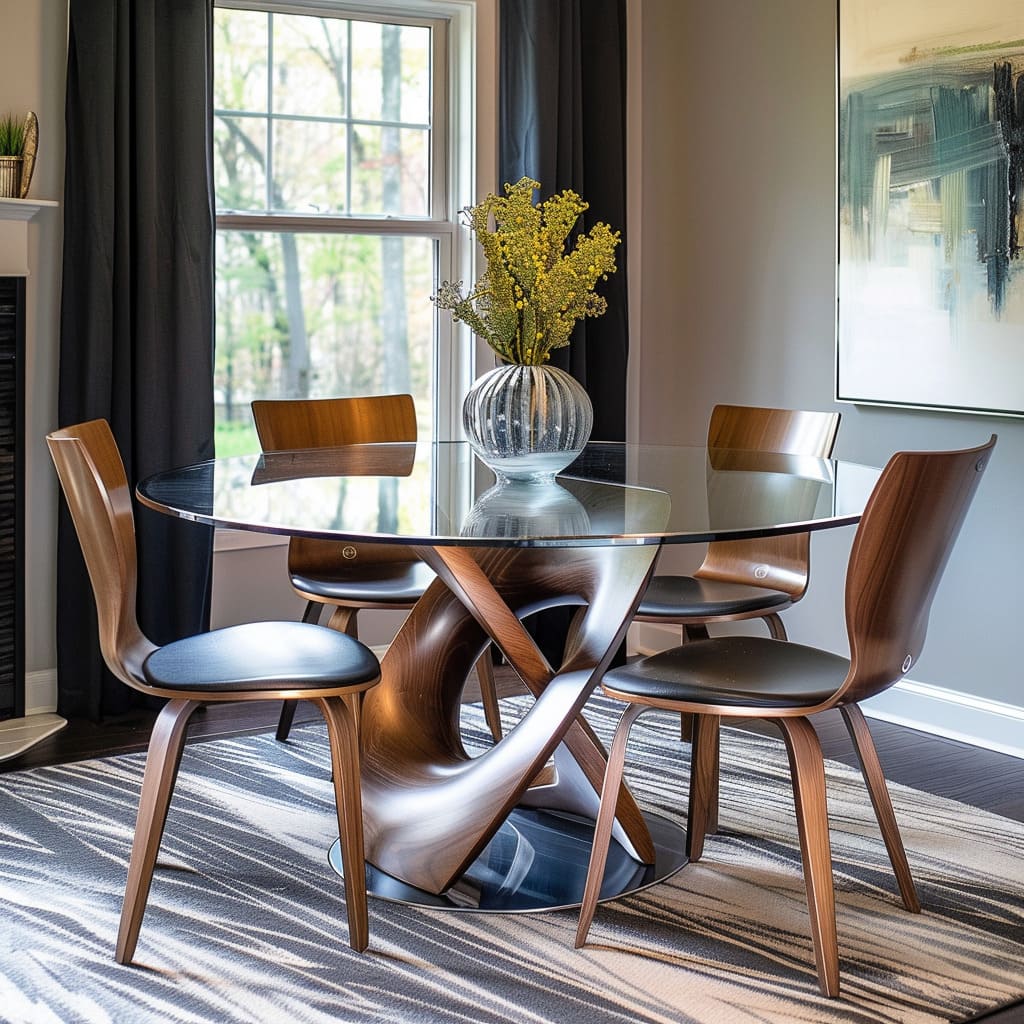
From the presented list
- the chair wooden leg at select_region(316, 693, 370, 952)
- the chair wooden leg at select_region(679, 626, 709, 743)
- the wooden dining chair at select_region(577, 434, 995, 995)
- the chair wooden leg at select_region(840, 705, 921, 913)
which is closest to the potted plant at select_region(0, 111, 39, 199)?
the chair wooden leg at select_region(316, 693, 370, 952)

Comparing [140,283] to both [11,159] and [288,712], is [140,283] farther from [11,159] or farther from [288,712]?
[288,712]

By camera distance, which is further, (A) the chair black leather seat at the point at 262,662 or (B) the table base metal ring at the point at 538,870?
(B) the table base metal ring at the point at 538,870

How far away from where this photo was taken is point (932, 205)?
145 inches

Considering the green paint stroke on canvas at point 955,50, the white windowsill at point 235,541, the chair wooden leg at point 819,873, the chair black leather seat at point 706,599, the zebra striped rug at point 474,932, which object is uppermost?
the green paint stroke on canvas at point 955,50

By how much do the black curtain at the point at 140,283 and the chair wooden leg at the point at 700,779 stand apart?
1721 millimetres

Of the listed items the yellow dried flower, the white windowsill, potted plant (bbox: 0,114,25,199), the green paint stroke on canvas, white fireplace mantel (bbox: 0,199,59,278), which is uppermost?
the green paint stroke on canvas

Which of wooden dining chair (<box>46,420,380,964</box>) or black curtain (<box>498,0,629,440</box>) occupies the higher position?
black curtain (<box>498,0,629,440</box>)

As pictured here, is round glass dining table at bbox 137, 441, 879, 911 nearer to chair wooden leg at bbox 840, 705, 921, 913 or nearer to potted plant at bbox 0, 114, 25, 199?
chair wooden leg at bbox 840, 705, 921, 913

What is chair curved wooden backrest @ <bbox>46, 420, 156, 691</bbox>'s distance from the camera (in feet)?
7.47

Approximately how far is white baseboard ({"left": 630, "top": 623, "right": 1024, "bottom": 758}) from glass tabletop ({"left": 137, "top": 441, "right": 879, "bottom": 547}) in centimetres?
97

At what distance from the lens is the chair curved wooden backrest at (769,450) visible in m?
3.27

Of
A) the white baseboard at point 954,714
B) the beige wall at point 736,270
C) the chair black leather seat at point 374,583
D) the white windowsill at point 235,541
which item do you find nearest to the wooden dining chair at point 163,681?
the chair black leather seat at point 374,583

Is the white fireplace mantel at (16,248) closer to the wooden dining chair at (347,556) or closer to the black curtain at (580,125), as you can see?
the wooden dining chair at (347,556)

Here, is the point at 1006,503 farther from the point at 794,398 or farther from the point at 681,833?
the point at 681,833
